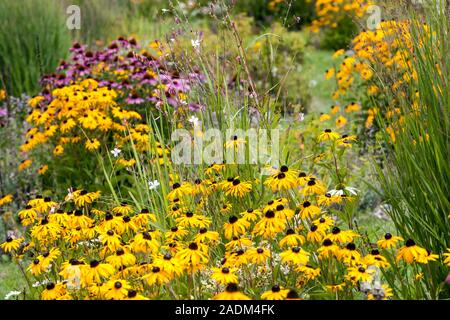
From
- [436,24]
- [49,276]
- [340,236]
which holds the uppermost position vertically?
[436,24]

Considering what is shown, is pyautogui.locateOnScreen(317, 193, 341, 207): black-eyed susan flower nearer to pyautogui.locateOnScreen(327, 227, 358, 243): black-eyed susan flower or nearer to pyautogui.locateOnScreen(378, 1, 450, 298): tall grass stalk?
pyautogui.locateOnScreen(378, 1, 450, 298): tall grass stalk

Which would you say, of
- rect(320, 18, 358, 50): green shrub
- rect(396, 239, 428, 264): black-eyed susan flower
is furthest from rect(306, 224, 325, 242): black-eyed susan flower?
rect(320, 18, 358, 50): green shrub

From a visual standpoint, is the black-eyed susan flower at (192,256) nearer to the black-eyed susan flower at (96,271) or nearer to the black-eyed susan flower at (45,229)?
the black-eyed susan flower at (96,271)

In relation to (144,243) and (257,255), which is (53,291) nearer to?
(144,243)

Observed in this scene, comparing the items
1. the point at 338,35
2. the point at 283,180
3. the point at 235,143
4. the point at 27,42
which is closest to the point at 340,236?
the point at 283,180

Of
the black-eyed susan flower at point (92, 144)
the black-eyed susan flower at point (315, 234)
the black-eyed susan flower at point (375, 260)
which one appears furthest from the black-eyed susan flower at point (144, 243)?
the black-eyed susan flower at point (92, 144)

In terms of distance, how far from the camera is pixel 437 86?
3.56 m

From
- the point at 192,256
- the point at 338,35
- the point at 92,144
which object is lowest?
the point at 338,35

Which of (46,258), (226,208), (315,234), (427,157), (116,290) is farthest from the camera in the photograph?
(226,208)

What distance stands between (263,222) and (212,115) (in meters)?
1.86

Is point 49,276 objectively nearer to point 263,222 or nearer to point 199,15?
point 263,222

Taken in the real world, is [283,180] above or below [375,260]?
above
